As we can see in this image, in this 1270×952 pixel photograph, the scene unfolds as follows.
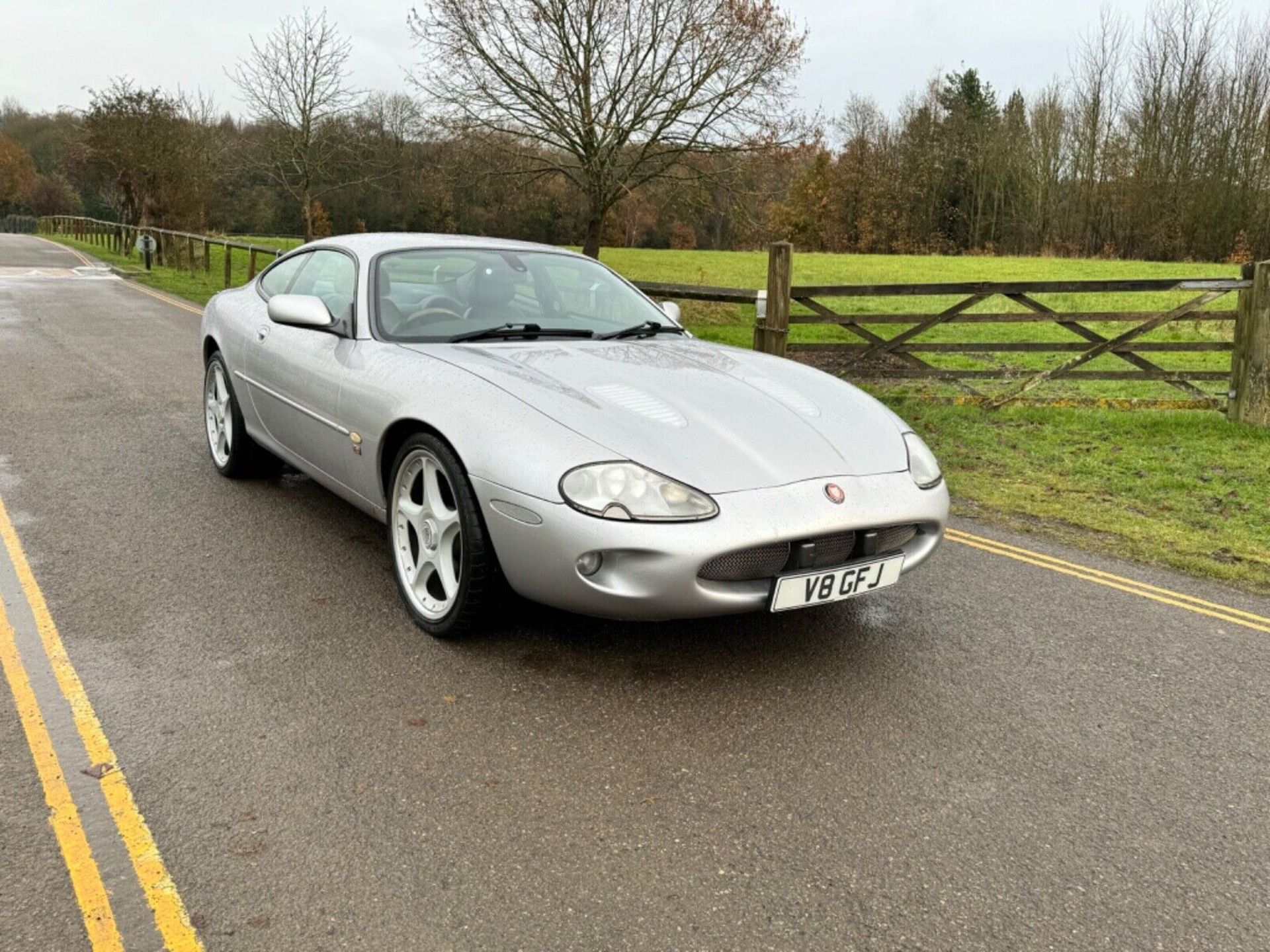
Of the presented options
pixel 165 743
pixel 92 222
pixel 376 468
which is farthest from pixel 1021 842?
pixel 92 222

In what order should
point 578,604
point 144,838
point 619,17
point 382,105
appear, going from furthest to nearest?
point 382,105, point 619,17, point 578,604, point 144,838

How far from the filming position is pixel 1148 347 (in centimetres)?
893

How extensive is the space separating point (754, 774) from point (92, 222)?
4926 centimetres

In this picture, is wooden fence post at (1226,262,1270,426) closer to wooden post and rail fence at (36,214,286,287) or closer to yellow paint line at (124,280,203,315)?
wooden post and rail fence at (36,214,286,287)

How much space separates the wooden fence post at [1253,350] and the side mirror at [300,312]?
7649 millimetres

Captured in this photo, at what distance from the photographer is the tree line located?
18234 mm

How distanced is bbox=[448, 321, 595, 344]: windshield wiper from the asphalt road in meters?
1.13

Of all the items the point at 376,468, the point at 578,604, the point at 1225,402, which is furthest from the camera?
the point at 1225,402

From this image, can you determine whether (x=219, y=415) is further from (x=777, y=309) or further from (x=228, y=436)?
(x=777, y=309)

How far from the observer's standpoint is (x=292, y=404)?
15.6 ft

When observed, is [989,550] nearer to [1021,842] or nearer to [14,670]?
[1021,842]

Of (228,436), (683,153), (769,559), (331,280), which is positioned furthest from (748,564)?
(683,153)

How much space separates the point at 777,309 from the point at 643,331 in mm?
5127

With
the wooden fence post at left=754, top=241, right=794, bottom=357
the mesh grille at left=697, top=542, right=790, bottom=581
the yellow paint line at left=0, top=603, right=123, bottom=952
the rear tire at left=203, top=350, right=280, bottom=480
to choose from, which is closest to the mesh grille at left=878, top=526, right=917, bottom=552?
the mesh grille at left=697, top=542, right=790, bottom=581
